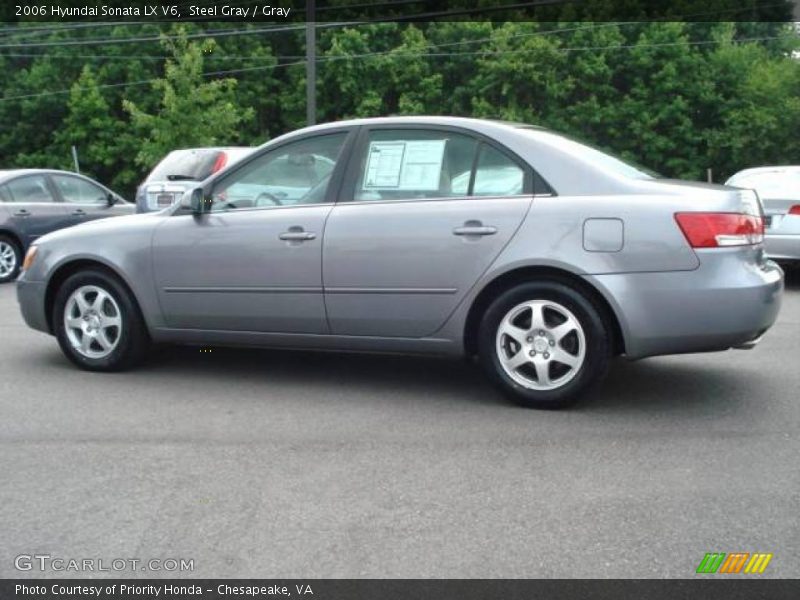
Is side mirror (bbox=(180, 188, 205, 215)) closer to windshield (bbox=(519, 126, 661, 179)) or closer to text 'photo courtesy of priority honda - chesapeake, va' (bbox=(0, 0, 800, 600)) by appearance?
text 'photo courtesy of priority honda - chesapeake, va' (bbox=(0, 0, 800, 600))

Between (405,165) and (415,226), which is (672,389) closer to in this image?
(415,226)

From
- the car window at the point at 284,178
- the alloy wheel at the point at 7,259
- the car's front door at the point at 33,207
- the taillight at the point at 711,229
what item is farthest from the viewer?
the car's front door at the point at 33,207

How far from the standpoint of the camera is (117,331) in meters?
6.23

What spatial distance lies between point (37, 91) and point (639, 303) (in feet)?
160

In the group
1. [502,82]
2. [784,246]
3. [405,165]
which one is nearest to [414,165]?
[405,165]

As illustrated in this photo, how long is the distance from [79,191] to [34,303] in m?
7.55

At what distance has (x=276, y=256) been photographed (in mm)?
5688

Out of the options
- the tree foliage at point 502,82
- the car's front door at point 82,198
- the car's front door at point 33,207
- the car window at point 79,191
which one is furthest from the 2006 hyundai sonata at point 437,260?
the tree foliage at point 502,82

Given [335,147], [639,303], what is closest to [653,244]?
[639,303]

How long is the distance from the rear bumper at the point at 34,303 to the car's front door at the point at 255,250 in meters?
0.96

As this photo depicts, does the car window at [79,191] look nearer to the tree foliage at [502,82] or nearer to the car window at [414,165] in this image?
the car window at [414,165]

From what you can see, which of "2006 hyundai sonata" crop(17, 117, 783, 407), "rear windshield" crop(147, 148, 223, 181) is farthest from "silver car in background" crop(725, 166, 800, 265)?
"rear windshield" crop(147, 148, 223, 181)

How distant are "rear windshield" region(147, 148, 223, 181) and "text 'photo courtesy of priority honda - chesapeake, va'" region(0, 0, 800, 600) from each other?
590 cm

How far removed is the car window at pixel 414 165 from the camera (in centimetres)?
546
